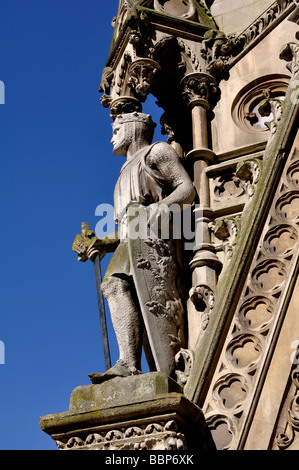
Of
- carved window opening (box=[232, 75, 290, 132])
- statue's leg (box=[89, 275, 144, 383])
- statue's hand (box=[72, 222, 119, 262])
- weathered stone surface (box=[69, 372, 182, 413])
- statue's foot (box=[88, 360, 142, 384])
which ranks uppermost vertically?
carved window opening (box=[232, 75, 290, 132])

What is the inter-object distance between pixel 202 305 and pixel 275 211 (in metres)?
1.15

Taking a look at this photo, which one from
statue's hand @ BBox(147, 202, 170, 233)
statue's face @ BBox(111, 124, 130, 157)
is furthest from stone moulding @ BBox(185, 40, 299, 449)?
statue's face @ BBox(111, 124, 130, 157)

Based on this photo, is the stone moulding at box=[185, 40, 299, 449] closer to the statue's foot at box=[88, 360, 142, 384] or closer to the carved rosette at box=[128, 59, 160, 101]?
the statue's foot at box=[88, 360, 142, 384]

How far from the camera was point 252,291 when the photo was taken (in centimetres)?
740

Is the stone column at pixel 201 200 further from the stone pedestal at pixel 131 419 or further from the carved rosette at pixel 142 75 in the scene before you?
the stone pedestal at pixel 131 419

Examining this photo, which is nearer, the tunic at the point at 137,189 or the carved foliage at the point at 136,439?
the carved foliage at the point at 136,439

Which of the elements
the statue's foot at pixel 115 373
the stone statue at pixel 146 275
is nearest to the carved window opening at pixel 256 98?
the stone statue at pixel 146 275

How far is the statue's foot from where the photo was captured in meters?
6.97

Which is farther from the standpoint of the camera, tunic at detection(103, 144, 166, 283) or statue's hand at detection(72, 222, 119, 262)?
statue's hand at detection(72, 222, 119, 262)

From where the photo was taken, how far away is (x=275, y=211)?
7.78 meters

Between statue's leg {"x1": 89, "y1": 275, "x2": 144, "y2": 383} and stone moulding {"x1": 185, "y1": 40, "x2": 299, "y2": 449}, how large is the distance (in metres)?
0.58

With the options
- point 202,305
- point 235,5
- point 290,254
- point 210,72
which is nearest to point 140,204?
point 202,305

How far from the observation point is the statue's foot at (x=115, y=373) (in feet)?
22.9
